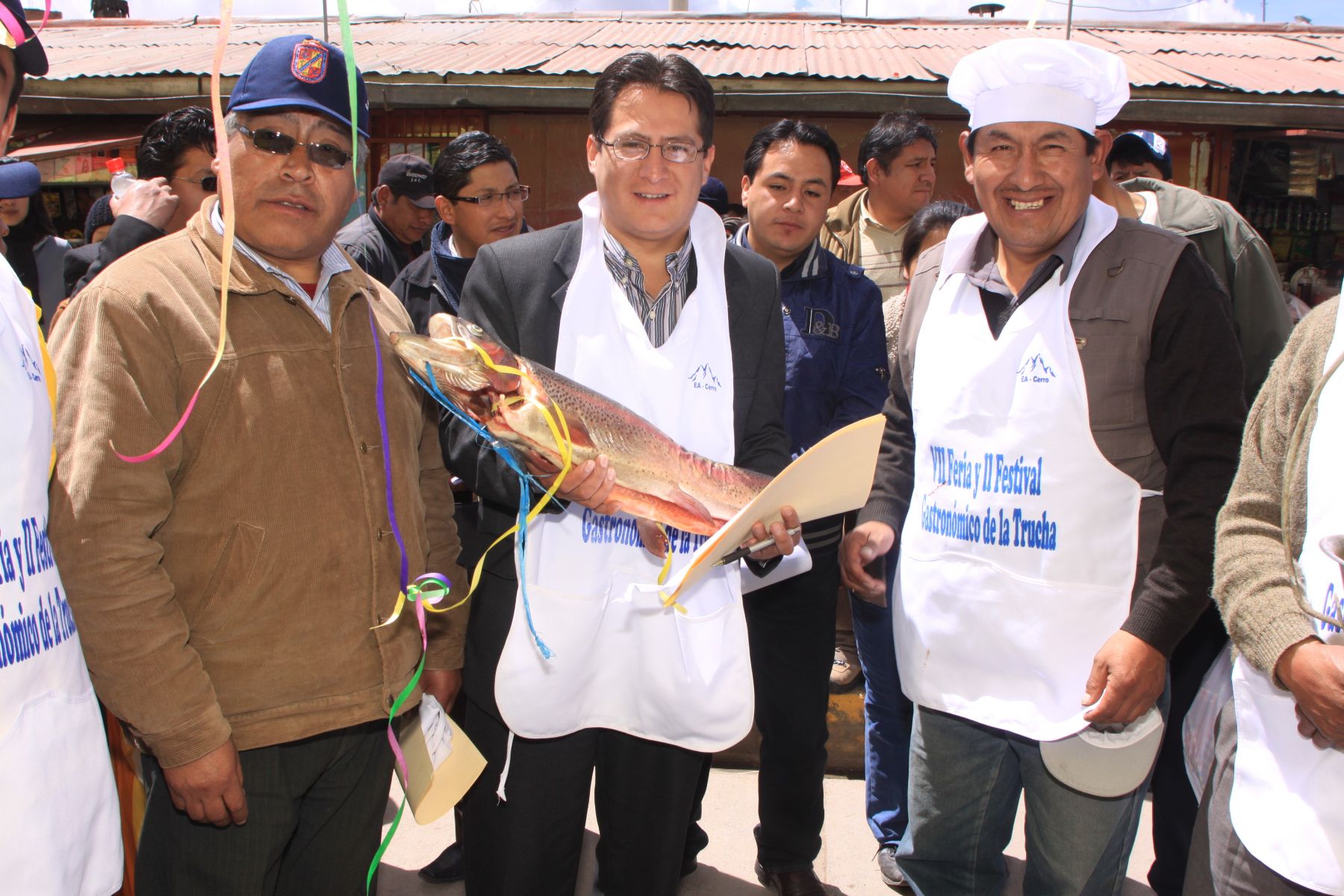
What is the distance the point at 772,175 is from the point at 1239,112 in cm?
451

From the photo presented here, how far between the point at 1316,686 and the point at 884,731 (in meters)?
1.75

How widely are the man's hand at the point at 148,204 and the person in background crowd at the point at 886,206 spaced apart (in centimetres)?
253

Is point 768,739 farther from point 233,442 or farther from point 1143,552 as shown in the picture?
point 233,442

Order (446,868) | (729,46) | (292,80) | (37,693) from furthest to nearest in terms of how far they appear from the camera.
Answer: (729,46) < (446,868) < (292,80) < (37,693)

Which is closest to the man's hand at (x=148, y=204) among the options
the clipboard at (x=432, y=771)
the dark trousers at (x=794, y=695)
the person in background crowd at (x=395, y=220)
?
the person in background crowd at (x=395, y=220)

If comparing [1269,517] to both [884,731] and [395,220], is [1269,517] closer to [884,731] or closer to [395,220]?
[884,731]

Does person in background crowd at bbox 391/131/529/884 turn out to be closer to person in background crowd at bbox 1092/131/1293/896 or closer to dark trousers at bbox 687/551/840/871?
dark trousers at bbox 687/551/840/871

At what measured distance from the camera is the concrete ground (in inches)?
123

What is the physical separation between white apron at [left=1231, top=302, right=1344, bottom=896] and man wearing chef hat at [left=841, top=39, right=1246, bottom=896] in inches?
11.1

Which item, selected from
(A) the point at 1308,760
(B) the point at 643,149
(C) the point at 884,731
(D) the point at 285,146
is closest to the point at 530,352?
(B) the point at 643,149

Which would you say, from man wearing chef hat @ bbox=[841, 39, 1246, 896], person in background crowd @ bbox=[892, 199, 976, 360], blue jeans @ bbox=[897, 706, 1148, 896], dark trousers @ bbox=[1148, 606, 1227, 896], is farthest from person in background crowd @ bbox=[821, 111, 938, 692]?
man wearing chef hat @ bbox=[841, 39, 1246, 896]

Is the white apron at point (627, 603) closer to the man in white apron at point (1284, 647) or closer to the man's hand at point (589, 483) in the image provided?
the man's hand at point (589, 483)

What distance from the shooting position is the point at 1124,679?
1961mm

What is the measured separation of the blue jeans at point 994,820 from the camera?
2.13 metres
